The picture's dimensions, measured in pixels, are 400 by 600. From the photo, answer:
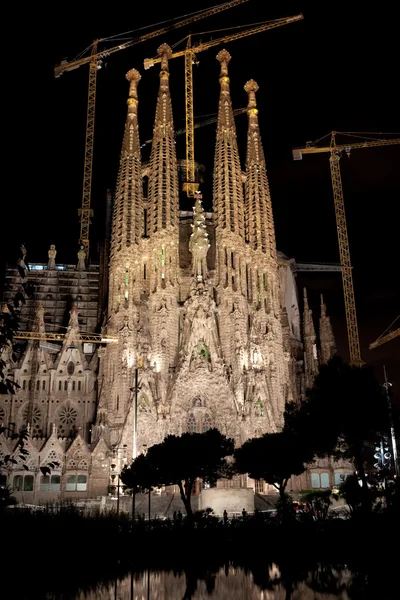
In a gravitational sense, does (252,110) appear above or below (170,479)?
above

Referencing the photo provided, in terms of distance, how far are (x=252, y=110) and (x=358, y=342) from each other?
112 ft

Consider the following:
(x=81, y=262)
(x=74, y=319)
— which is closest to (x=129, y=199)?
(x=81, y=262)

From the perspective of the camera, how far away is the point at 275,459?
41.8 metres

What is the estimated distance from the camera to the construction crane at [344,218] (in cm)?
8619

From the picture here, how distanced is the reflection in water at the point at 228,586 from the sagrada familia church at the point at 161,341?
39234 millimetres

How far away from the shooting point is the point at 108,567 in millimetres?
22328

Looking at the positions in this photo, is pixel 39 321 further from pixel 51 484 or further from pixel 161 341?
pixel 51 484

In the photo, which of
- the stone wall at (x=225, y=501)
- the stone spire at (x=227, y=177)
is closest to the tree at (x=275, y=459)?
the stone wall at (x=225, y=501)

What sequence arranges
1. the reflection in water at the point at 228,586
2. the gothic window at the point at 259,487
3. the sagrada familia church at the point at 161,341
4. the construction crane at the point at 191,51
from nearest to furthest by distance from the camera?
the reflection in water at the point at 228,586, the gothic window at the point at 259,487, the sagrada familia church at the point at 161,341, the construction crane at the point at 191,51

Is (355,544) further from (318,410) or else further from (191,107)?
(191,107)

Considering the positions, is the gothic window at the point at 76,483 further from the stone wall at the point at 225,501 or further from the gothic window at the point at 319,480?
the gothic window at the point at 319,480

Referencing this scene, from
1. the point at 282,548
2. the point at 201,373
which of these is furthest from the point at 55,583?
the point at 201,373

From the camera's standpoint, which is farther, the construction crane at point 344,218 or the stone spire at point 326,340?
the construction crane at point 344,218

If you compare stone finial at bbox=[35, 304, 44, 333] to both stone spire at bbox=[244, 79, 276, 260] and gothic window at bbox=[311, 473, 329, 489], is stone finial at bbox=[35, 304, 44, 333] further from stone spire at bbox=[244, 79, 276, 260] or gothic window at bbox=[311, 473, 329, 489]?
gothic window at bbox=[311, 473, 329, 489]
